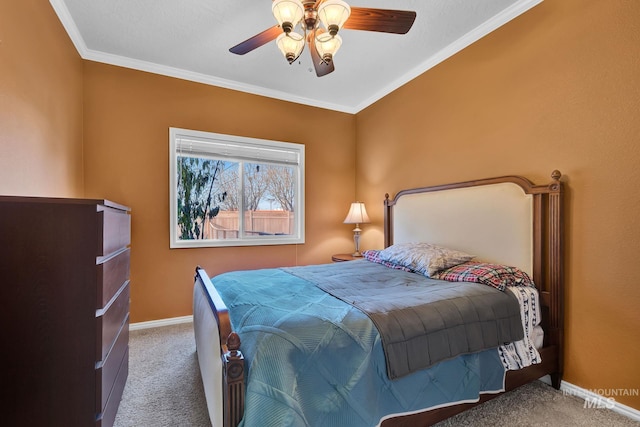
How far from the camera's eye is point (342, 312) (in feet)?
4.66

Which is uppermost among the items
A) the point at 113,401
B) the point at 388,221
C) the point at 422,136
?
the point at 422,136

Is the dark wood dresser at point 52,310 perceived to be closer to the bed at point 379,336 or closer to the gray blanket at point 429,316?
the bed at point 379,336

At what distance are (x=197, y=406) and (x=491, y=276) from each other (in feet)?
6.75

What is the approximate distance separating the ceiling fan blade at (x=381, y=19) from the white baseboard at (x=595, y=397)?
2.54 metres

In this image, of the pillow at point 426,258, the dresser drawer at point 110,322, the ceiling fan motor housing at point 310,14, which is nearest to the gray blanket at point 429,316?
the pillow at point 426,258

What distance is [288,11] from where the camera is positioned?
1502 millimetres

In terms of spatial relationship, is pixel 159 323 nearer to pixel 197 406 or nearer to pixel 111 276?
pixel 197 406

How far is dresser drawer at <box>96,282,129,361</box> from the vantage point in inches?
49.7

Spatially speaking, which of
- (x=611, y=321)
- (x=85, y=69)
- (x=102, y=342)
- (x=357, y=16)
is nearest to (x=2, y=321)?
(x=102, y=342)

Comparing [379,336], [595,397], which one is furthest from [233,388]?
[595,397]

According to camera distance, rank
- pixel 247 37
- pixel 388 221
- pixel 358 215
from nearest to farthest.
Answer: pixel 247 37
pixel 388 221
pixel 358 215

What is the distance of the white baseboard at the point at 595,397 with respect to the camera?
167cm

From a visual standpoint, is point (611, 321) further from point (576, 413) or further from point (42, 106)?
point (42, 106)

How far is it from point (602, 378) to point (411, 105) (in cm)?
278
